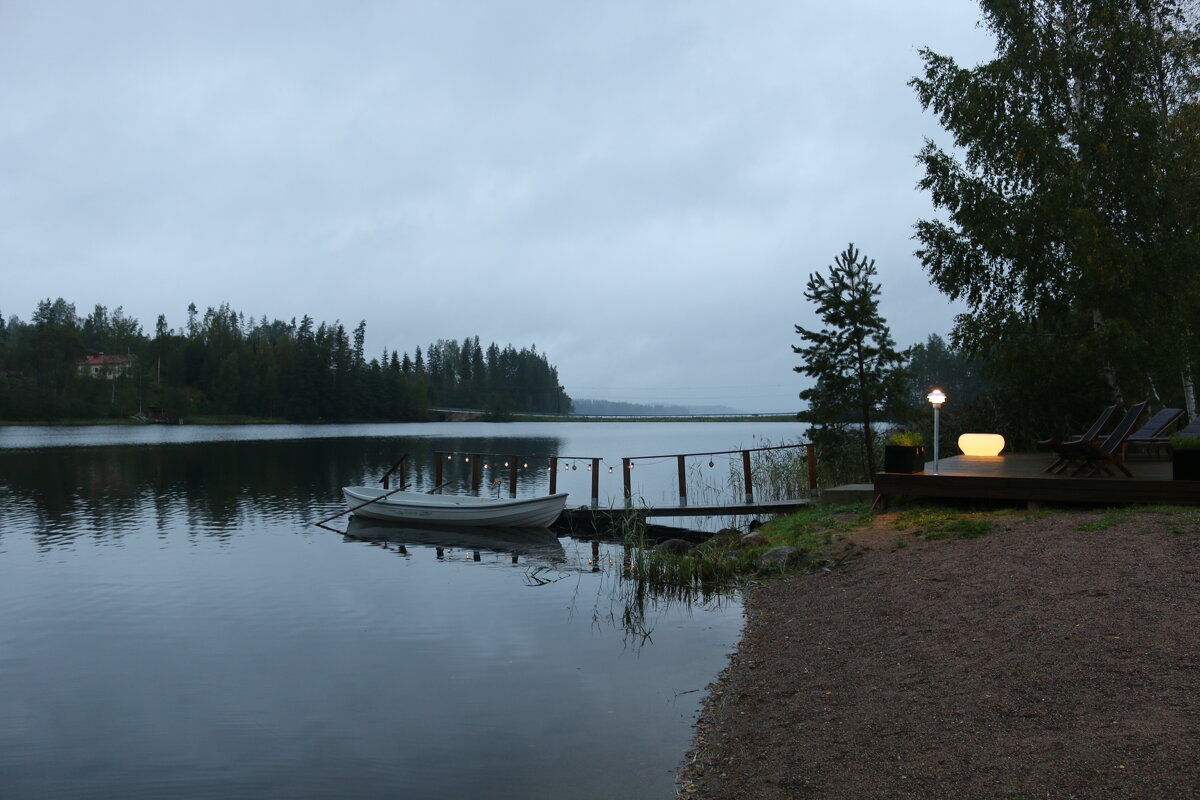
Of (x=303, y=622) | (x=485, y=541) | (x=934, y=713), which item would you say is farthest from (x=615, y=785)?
(x=485, y=541)

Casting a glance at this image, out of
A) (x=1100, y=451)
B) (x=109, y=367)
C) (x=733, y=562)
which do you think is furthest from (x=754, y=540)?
(x=109, y=367)

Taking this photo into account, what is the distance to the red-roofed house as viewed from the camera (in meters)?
103

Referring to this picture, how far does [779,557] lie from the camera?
1142cm

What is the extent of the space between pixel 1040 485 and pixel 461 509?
537 inches

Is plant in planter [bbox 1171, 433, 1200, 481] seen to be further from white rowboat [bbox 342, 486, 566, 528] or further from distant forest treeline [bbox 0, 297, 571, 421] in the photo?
distant forest treeline [bbox 0, 297, 571, 421]

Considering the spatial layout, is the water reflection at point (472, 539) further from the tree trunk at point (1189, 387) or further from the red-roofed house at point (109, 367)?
the red-roofed house at point (109, 367)

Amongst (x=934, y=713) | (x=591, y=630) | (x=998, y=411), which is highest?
(x=998, y=411)

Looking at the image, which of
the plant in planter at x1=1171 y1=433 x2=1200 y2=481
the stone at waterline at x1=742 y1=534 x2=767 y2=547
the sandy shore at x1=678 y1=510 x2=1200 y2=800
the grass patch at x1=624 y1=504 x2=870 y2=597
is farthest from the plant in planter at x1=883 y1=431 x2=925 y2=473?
the plant in planter at x1=1171 y1=433 x2=1200 y2=481

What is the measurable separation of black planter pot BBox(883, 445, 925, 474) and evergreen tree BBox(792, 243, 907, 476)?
5.63 m

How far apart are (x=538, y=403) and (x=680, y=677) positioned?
160453mm

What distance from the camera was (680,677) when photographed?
795cm

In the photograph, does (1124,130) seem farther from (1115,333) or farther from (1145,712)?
(1145,712)

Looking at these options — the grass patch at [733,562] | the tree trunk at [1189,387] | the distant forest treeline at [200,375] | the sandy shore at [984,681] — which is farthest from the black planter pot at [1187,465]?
the distant forest treeline at [200,375]

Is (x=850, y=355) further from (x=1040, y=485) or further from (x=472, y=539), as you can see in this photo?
(x=472, y=539)
